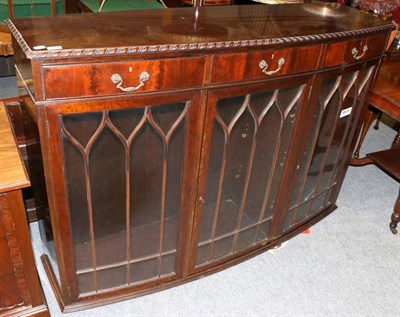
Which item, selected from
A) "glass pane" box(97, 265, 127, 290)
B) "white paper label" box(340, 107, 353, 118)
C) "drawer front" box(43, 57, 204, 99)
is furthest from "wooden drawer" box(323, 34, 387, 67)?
"glass pane" box(97, 265, 127, 290)

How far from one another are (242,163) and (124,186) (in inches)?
19.1

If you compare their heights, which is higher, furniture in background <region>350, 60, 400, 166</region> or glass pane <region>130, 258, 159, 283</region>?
furniture in background <region>350, 60, 400, 166</region>

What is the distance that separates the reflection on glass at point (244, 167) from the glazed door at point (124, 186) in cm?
11

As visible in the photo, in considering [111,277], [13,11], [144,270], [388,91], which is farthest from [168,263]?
A: [13,11]

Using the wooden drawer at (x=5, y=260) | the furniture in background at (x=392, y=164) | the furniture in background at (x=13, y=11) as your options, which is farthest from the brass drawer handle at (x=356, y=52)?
the furniture in background at (x=13, y=11)

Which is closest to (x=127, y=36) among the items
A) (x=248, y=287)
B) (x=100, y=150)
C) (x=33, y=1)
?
(x=100, y=150)

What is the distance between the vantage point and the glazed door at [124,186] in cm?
128

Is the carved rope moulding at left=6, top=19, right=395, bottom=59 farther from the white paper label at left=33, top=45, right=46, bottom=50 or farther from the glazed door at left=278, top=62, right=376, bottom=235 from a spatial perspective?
the glazed door at left=278, top=62, right=376, bottom=235

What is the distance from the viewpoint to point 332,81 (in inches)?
67.6

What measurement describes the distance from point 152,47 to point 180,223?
706 mm

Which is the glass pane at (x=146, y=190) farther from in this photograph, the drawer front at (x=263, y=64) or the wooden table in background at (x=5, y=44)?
the wooden table in background at (x=5, y=44)

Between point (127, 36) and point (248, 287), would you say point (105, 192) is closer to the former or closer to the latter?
point (127, 36)

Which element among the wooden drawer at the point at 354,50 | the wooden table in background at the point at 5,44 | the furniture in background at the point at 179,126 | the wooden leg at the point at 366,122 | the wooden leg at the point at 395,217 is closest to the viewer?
the furniture in background at the point at 179,126

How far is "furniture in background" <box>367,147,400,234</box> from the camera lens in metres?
2.20
